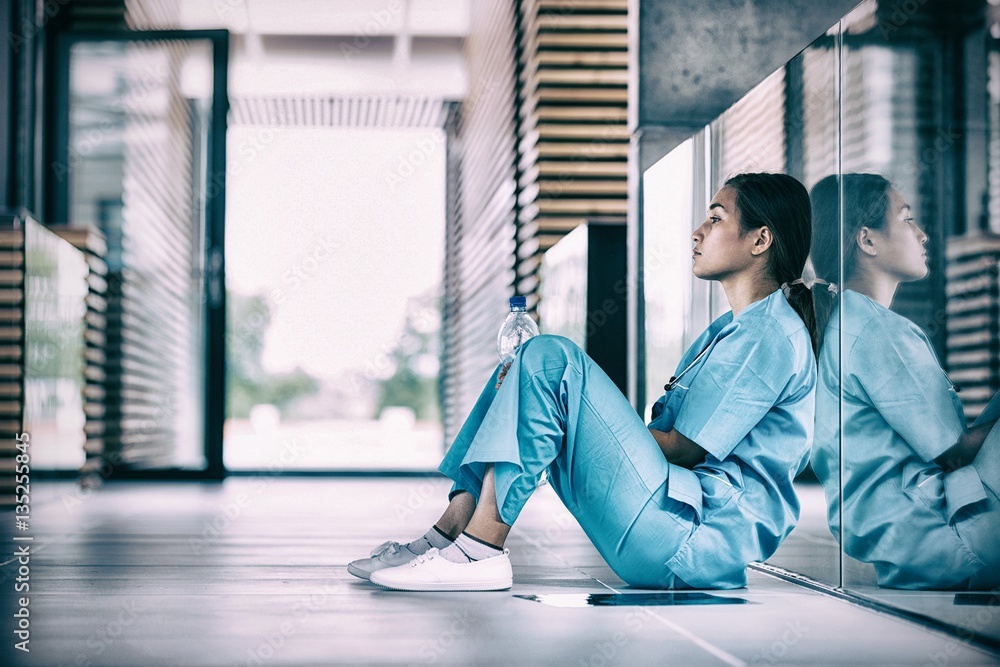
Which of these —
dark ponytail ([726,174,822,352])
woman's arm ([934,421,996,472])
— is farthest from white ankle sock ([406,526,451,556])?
woman's arm ([934,421,996,472])

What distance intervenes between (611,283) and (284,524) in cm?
208

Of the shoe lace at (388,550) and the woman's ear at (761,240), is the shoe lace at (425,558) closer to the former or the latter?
the shoe lace at (388,550)

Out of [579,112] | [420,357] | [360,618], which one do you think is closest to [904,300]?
[360,618]

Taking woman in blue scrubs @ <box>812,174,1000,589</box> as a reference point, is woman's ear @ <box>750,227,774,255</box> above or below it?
above

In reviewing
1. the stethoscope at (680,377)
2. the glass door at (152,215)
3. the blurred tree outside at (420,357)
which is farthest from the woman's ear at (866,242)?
the blurred tree outside at (420,357)

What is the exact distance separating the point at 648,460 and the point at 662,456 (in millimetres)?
46

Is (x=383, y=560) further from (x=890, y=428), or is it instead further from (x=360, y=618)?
(x=890, y=428)

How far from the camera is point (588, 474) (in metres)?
2.74

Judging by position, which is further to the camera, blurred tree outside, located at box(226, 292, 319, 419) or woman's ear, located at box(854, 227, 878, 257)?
blurred tree outside, located at box(226, 292, 319, 419)

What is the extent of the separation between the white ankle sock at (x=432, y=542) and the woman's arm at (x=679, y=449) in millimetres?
596

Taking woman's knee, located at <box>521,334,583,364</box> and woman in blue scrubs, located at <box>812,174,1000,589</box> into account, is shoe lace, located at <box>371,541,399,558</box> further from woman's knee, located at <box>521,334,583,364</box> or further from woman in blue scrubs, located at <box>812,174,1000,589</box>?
woman in blue scrubs, located at <box>812,174,1000,589</box>

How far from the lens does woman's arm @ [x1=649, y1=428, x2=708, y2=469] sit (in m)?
2.85

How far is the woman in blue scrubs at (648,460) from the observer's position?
2703 millimetres

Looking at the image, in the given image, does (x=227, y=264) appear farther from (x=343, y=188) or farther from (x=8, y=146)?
(x=343, y=188)
